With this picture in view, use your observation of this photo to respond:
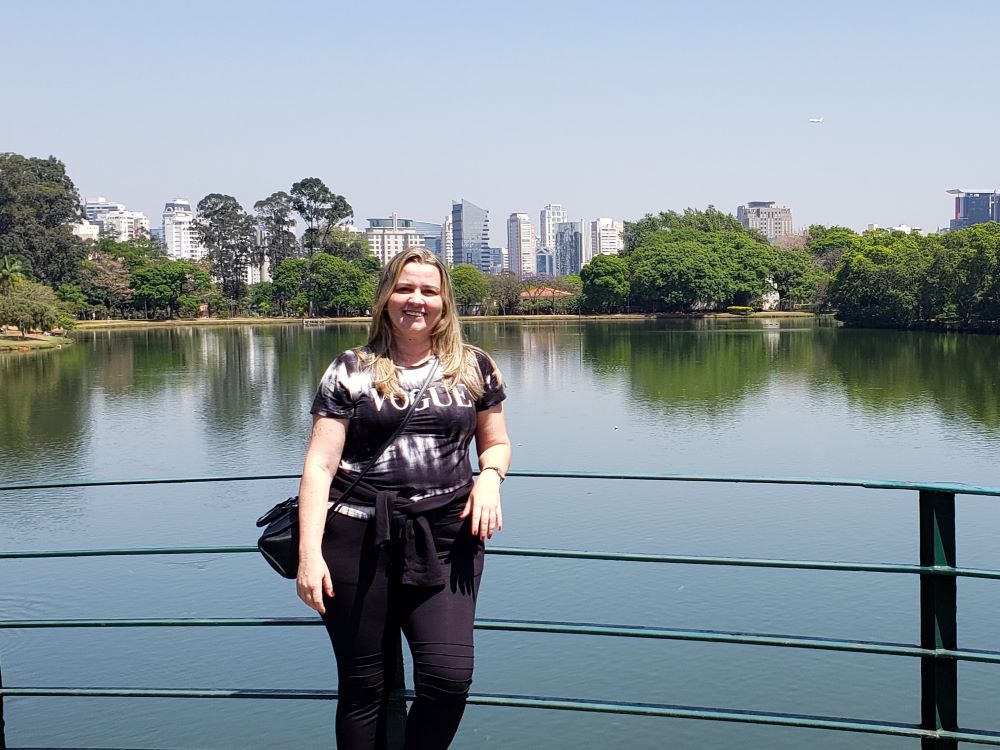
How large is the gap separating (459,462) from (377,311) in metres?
0.42

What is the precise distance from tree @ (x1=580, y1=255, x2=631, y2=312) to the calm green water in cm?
5385

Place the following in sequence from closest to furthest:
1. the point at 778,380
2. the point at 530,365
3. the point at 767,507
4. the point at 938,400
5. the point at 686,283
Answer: the point at 767,507 → the point at 938,400 → the point at 778,380 → the point at 530,365 → the point at 686,283

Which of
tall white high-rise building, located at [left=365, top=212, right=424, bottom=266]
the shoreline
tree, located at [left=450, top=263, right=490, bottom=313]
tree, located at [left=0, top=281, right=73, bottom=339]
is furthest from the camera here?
tall white high-rise building, located at [left=365, top=212, right=424, bottom=266]

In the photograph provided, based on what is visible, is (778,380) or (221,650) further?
(778,380)

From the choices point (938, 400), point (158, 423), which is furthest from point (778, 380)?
point (158, 423)

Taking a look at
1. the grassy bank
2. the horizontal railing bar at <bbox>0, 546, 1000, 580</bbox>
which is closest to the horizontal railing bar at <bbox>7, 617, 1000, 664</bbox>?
the horizontal railing bar at <bbox>0, 546, 1000, 580</bbox>

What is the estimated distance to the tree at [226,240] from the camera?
8838 cm

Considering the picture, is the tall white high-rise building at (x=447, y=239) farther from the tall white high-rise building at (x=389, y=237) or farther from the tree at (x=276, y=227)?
the tree at (x=276, y=227)

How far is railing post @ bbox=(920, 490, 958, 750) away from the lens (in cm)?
277

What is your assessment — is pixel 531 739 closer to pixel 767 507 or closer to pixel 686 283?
pixel 767 507

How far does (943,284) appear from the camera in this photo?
A: 175ft

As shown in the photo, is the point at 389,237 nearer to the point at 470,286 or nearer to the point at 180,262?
the point at 470,286

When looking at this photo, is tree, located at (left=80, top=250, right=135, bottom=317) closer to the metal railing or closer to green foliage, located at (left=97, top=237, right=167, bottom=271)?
green foliage, located at (left=97, top=237, right=167, bottom=271)

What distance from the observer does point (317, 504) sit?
2.58m
